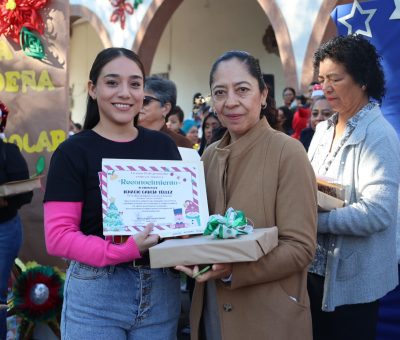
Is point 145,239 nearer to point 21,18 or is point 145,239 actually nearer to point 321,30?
point 21,18

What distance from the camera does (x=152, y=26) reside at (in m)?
11.2

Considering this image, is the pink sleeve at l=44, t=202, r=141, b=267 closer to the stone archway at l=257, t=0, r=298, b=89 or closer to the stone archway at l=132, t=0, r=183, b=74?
the stone archway at l=257, t=0, r=298, b=89

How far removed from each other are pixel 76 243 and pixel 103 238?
12cm

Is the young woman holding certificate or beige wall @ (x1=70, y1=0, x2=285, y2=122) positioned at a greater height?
beige wall @ (x1=70, y1=0, x2=285, y2=122)

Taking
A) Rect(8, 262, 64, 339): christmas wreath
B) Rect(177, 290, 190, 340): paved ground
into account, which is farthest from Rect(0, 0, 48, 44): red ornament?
Rect(177, 290, 190, 340): paved ground

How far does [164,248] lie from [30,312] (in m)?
2.58

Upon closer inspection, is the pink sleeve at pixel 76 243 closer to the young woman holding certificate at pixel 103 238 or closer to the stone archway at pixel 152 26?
the young woman holding certificate at pixel 103 238

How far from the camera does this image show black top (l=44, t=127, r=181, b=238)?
1935mm

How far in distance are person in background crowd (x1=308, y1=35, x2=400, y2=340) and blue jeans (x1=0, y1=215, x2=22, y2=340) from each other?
2.08 metres

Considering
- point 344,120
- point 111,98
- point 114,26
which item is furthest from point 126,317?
point 114,26

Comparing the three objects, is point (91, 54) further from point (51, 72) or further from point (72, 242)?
point (72, 242)

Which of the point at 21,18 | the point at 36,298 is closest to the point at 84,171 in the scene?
the point at 36,298

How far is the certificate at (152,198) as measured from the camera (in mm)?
1890

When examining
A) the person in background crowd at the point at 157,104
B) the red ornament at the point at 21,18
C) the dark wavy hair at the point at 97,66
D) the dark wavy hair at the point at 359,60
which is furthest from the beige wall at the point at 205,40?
the dark wavy hair at the point at 97,66
